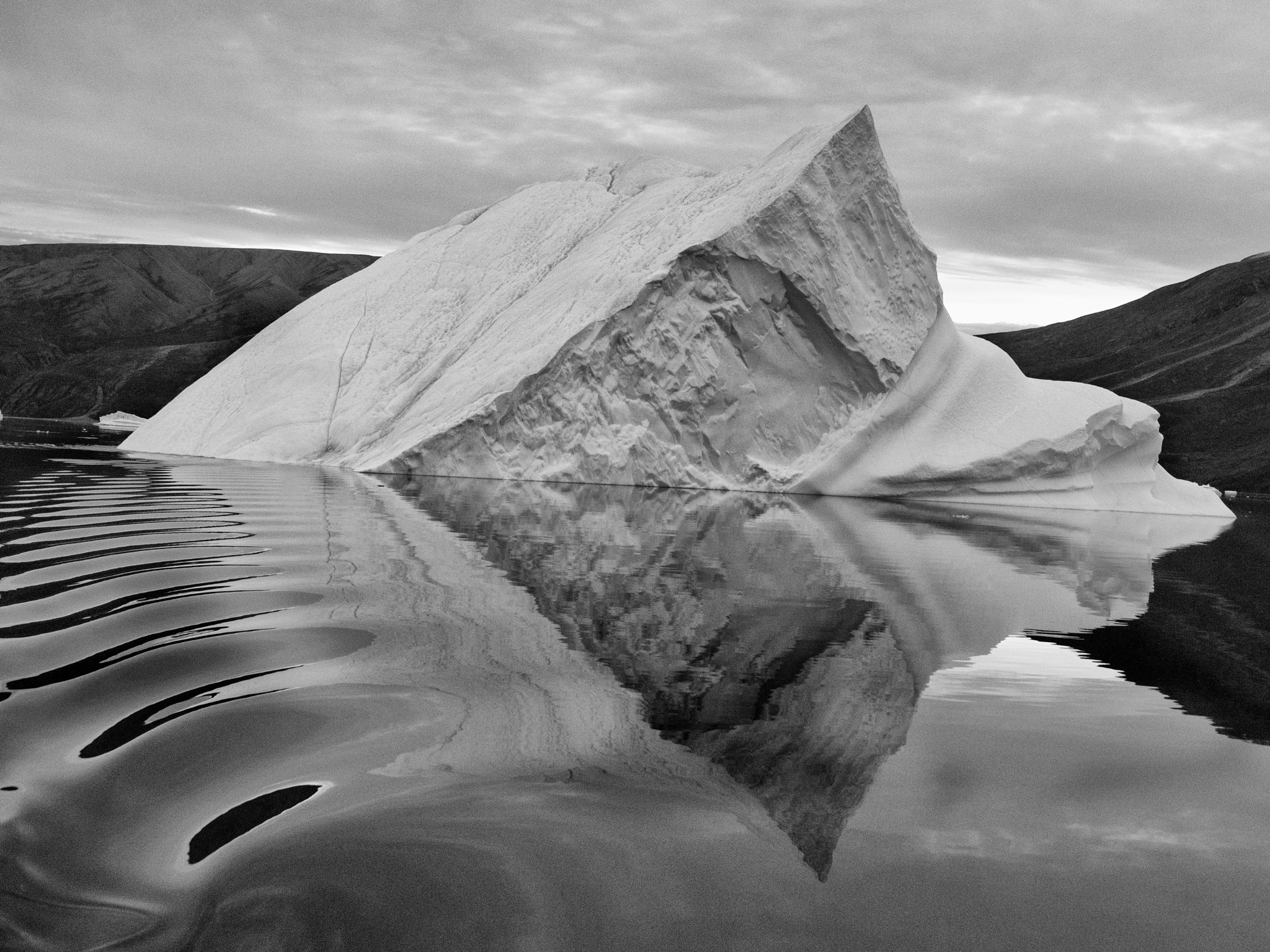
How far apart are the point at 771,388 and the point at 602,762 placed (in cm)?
1335

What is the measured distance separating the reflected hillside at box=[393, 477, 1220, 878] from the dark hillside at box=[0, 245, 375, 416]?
5352 centimetres

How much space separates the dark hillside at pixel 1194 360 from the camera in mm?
43281

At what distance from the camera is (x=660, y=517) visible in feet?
33.7

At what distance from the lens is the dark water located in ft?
6.44

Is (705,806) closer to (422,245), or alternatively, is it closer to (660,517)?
(660,517)

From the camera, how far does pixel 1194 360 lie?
57312mm

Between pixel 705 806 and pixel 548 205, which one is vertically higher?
pixel 548 205

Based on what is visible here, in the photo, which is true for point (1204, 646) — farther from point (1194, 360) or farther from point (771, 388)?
point (1194, 360)

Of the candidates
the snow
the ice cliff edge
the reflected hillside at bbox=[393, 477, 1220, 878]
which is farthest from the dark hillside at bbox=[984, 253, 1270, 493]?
the snow

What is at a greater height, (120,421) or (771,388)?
(771,388)

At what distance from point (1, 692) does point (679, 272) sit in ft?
42.6

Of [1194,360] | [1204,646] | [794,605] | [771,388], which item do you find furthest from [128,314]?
[1204,646]

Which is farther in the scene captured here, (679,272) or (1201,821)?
(679,272)

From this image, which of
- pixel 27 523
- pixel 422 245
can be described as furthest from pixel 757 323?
pixel 27 523
